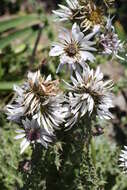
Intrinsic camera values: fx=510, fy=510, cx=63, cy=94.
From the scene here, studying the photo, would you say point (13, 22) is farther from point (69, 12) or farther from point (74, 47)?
point (74, 47)

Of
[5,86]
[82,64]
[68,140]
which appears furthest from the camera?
[5,86]

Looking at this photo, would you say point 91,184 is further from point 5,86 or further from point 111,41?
point 5,86

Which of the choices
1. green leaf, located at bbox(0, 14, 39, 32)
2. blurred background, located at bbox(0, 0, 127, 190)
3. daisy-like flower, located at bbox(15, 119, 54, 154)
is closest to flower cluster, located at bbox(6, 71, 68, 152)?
daisy-like flower, located at bbox(15, 119, 54, 154)

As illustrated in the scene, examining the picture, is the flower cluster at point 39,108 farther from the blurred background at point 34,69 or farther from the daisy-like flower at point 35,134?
the blurred background at point 34,69

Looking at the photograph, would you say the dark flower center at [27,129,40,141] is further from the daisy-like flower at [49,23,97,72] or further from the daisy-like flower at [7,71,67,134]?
Answer: the daisy-like flower at [49,23,97,72]

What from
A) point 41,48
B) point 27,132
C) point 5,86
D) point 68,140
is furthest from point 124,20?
point 27,132

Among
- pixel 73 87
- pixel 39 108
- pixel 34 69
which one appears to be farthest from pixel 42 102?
pixel 34 69
